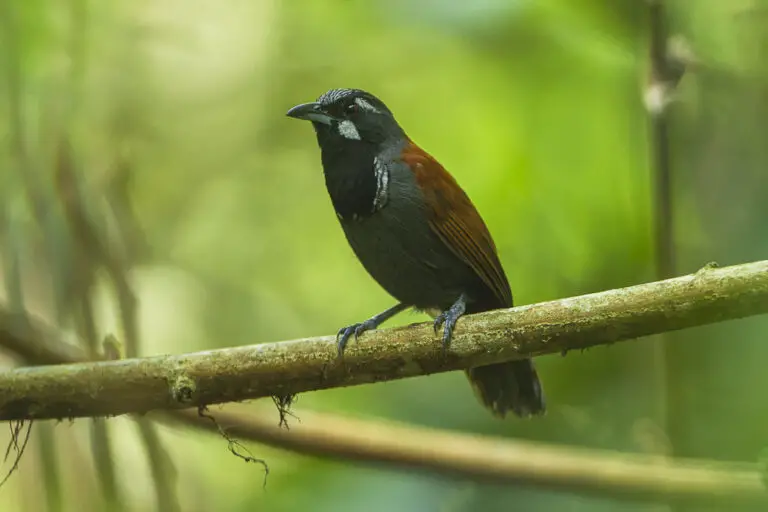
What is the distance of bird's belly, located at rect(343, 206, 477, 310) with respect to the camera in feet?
9.92

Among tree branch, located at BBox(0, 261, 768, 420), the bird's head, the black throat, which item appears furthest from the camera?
the bird's head

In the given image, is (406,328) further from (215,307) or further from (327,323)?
(215,307)

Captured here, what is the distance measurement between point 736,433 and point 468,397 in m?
1.40

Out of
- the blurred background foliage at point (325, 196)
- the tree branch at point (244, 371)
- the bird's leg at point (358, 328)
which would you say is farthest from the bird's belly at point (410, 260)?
the blurred background foliage at point (325, 196)

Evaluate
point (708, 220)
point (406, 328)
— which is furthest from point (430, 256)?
point (708, 220)

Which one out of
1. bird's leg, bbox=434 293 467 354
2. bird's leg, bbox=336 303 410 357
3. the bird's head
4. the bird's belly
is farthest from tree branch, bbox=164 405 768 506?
the bird's head

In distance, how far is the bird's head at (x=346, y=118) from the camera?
313cm

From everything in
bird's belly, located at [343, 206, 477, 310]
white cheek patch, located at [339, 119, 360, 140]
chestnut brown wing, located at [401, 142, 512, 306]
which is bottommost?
bird's belly, located at [343, 206, 477, 310]

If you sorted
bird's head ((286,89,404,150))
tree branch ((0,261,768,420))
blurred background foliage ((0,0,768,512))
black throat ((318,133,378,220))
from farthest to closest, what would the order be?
blurred background foliage ((0,0,768,512)) → bird's head ((286,89,404,150)) → black throat ((318,133,378,220)) → tree branch ((0,261,768,420))

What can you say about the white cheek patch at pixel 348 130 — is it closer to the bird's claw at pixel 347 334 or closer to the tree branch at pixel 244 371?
the bird's claw at pixel 347 334

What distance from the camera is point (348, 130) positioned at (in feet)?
10.4

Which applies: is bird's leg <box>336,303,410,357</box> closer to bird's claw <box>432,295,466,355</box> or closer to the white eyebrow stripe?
bird's claw <box>432,295,466,355</box>

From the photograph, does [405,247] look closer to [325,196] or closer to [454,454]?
[454,454]

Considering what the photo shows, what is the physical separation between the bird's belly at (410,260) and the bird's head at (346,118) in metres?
0.32
